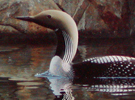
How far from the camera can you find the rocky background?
14453 mm

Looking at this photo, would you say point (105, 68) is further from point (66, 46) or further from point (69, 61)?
point (66, 46)

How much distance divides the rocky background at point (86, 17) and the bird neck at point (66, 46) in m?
7.81

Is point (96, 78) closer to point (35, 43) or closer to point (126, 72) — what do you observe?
point (126, 72)

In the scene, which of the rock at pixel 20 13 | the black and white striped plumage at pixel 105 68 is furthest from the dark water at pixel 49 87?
the rock at pixel 20 13

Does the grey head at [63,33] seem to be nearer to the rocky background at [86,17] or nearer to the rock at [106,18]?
the rocky background at [86,17]

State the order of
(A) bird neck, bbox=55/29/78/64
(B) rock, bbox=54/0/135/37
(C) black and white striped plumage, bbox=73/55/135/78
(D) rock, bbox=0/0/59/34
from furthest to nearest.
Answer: (B) rock, bbox=54/0/135/37 < (D) rock, bbox=0/0/59/34 < (A) bird neck, bbox=55/29/78/64 < (C) black and white striped plumage, bbox=73/55/135/78

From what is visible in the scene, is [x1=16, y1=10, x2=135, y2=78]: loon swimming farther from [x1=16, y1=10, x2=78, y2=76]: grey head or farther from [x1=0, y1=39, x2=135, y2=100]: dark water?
[x1=0, y1=39, x2=135, y2=100]: dark water

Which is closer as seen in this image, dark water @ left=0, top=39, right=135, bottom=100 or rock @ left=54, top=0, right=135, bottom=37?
dark water @ left=0, top=39, right=135, bottom=100

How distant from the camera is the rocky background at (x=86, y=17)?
14453 millimetres

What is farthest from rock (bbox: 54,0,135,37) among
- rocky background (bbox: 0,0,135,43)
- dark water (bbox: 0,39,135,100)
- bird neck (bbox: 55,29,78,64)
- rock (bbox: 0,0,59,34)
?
bird neck (bbox: 55,29,78,64)

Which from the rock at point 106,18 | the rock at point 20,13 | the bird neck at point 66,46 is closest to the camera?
the bird neck at point 66,46

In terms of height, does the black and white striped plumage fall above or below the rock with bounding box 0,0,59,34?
above

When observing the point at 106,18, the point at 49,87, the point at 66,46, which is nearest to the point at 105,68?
the point at 66,46

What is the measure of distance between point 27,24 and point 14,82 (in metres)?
8.13
